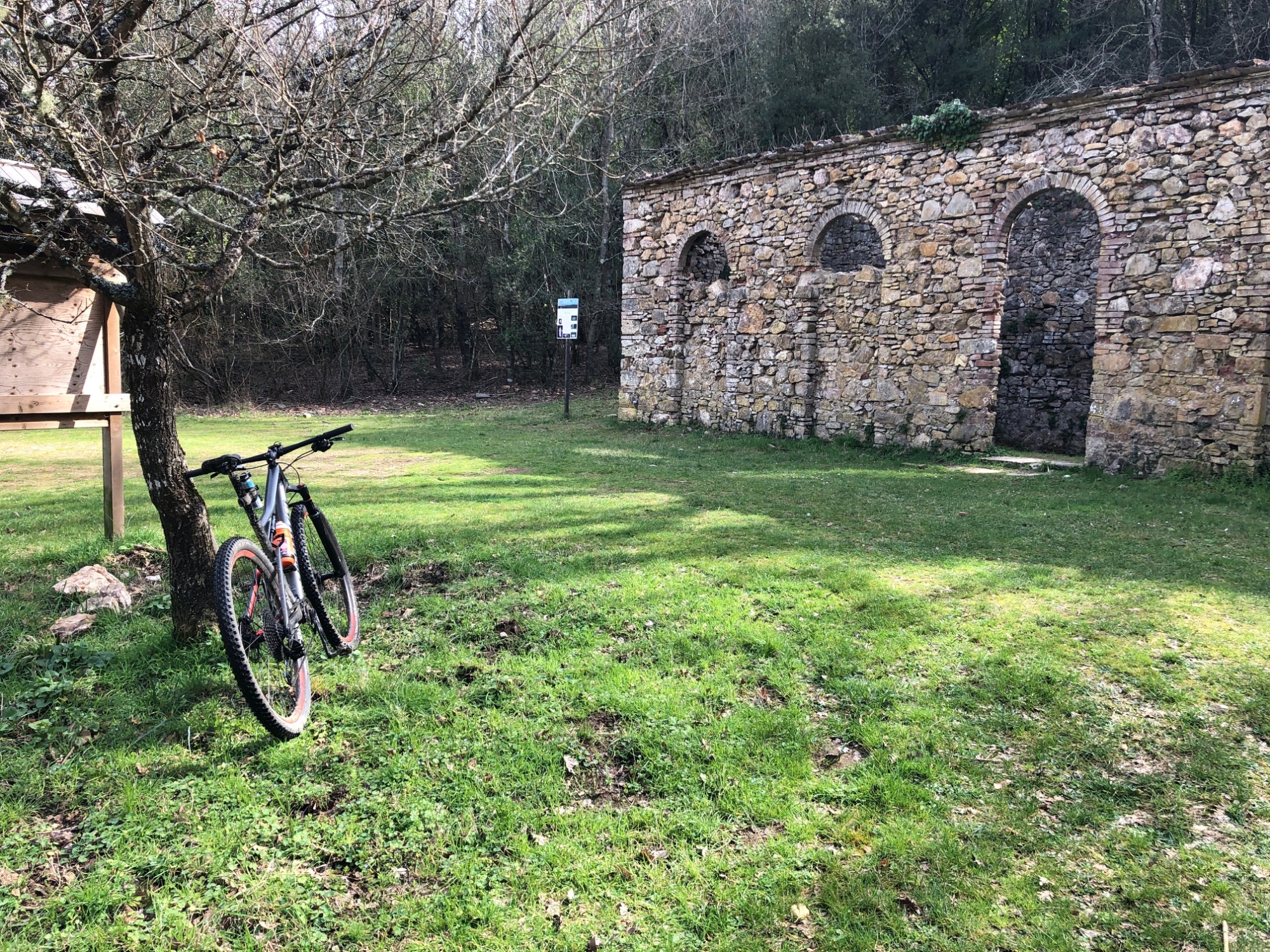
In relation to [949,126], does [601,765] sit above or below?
below

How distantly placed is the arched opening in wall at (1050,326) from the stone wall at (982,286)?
39mm

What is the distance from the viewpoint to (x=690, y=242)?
14.6m

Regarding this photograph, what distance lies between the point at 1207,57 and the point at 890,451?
14.5 m

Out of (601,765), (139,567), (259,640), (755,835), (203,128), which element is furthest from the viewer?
(139,567)

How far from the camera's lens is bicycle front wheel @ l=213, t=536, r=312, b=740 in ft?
9.63

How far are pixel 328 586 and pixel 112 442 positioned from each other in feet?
7.81

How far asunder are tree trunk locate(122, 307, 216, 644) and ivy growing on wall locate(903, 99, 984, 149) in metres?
10.2

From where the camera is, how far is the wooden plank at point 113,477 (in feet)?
18.9

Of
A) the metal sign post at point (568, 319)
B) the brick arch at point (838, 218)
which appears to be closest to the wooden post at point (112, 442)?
the brick arch at point (838, 218)

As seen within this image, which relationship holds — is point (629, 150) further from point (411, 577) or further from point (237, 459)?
point (237, 459)

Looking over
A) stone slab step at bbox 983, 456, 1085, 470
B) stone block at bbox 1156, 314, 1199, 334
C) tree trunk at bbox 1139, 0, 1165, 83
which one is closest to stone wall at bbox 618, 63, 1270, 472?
stone block at bbox 1156, 314, 1199, 334

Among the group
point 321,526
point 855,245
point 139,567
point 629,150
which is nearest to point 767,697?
point 321,526

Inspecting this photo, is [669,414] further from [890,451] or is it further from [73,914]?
[73,914]

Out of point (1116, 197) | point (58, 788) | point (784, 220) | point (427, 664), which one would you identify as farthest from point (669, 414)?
point (58, 788)
